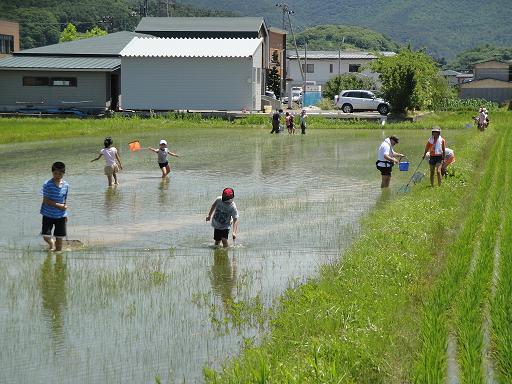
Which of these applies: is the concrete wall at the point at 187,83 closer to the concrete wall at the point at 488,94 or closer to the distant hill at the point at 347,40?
the concrete wall at the point at 488,94

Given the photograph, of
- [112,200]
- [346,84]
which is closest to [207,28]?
[346,84]

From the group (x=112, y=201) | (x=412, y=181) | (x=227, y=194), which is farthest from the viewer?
(x=412, y=181)

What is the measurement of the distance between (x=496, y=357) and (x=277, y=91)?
63688 millimetres

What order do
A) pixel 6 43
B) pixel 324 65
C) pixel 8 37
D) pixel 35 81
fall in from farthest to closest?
pixel 324 65, pixel 8 37, pixel 6 43, pixel 35 81

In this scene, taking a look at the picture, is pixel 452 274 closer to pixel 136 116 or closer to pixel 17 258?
pixel 17 258

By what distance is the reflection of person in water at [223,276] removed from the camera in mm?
9992

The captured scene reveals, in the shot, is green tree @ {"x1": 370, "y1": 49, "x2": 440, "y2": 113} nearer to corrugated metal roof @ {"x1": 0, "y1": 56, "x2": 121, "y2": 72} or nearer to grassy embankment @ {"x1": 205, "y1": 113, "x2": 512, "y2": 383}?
corrugated metal roof @ {"x1": 0, "y1": 56, "x2": 121, "y2": 72}

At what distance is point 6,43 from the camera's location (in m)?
68.5

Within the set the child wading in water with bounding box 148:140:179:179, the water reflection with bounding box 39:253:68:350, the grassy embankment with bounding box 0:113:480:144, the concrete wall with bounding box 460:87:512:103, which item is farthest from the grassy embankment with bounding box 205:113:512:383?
the concrete wall with bounding box 460:87:512:103

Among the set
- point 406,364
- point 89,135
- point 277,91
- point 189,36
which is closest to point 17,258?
point 406,364

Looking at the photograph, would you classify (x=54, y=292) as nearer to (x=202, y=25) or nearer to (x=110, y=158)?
(x=110, y=158)

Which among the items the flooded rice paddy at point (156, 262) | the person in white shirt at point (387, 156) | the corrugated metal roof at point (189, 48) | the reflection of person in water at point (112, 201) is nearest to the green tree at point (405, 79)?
the corrugated metal roof at point (189, 48)

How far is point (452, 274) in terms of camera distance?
9.69 m

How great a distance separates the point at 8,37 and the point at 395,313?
6477 cm
